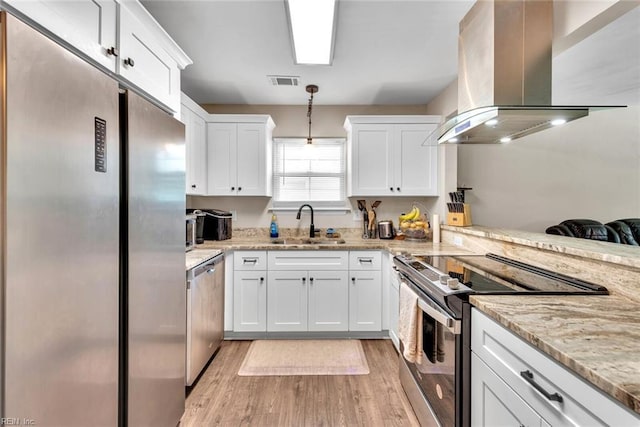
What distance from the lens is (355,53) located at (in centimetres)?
225

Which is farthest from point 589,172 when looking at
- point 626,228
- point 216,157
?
point 216,157

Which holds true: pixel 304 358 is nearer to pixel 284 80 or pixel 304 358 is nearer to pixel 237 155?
pixel 237 155

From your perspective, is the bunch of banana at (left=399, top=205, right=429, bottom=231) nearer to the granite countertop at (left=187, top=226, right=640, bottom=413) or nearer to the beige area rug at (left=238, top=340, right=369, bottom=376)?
the beige area rug at (left=238, top=340, right=369, bottom=376)

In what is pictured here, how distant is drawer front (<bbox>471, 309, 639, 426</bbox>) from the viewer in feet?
2.06

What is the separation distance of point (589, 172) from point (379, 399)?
140 inches

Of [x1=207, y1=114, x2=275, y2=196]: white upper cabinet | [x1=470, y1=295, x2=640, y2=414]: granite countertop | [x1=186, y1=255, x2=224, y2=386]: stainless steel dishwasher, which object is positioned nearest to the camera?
[x1=470, y1=295, x2=640, y2=414]: granite countertop

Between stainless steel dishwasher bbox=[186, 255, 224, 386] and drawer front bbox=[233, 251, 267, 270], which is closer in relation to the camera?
stainless steel dishwasher bbox=[186, 255, 224, 386]

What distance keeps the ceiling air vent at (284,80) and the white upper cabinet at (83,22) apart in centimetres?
154

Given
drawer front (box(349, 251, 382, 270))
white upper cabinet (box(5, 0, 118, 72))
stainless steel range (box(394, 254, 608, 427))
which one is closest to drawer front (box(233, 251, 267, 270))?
drawer front (box(349, 251, 382, 270))

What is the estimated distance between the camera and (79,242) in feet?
2.85

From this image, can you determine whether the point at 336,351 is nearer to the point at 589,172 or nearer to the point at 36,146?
the point at 36,146

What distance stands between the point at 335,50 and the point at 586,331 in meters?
2.19

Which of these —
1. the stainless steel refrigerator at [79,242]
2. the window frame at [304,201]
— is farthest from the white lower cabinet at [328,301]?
the stainless steel refrigerator at [79,242]

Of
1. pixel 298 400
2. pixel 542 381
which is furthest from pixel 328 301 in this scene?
pixel 542 381
